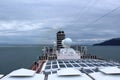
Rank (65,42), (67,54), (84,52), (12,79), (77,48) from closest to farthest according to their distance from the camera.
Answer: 1. (12,79)
2. (67,54)
3. (65,42)
4. (84,52)
5. (77,48)

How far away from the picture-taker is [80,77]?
17750 millimetres

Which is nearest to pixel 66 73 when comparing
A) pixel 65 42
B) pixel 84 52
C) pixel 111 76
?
pixel 111 76

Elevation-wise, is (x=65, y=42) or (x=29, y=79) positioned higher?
(x=65, y=42)

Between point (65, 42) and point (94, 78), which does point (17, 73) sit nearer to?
point (94, 78)

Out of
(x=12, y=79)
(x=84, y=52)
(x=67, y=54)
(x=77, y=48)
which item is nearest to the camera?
(x=12, y=79)

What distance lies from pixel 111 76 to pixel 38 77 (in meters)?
5.83

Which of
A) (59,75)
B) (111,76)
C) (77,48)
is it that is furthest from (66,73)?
(77,48)

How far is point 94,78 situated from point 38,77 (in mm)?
4485

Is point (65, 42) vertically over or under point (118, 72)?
over

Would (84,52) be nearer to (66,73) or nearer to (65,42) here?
(65,42)

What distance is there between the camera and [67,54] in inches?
1965

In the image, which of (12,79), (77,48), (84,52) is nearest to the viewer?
(12,79)

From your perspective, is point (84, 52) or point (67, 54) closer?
point (67, 54)

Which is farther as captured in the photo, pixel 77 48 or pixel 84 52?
pixel 77 48
